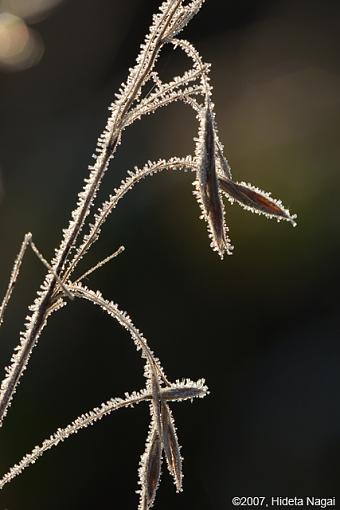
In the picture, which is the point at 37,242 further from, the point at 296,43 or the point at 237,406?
the point at 296,43

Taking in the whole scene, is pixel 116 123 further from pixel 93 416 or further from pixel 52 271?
pixel 93 416


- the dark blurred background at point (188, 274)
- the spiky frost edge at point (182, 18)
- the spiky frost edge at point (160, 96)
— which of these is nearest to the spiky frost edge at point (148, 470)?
the spiky frost edge at point (160, 96)

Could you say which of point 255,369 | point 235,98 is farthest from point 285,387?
point 235,98

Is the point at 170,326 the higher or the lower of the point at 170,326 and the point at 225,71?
→ the lower

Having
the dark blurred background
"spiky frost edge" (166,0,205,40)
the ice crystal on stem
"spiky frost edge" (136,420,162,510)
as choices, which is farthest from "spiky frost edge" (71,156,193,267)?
the dark blurred background

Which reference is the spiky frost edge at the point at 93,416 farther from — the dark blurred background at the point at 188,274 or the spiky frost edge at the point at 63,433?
the dark blurred background at the point at 188,274

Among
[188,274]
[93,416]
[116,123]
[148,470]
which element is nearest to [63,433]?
[93,416]
